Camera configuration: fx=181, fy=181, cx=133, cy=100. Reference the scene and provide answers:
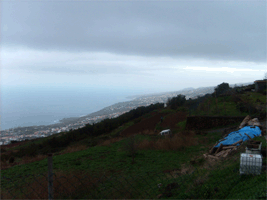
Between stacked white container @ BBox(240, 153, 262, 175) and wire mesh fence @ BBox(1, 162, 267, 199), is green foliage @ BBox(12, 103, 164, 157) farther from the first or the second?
stacked white container @ BBox(240, 153, 262, 175)

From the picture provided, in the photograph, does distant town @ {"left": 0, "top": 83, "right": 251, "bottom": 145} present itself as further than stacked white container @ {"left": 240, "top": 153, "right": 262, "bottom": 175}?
Yes

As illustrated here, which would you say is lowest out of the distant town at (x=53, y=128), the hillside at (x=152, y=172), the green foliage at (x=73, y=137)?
the distant town at (x=53, y=128)

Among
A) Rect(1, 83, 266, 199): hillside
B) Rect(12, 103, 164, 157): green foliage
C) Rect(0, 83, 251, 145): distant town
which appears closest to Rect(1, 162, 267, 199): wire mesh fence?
Rect(1, 83, 266, 199): hillside

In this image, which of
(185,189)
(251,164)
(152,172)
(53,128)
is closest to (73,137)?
(152,172)

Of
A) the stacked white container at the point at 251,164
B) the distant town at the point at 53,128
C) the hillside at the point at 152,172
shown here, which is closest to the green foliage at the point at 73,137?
the hillside at the point at 152,172

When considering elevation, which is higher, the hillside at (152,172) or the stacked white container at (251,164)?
the stacked white container at (251,164)

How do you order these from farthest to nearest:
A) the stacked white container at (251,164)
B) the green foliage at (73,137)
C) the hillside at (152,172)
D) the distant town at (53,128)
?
the distant town at (53,128) → the green foliage at (73,137) → the hillside at (152,172) → the stacked white container at (251,164)

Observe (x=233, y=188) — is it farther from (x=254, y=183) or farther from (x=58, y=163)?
(x=58, y=163)

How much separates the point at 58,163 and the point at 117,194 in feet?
19.3

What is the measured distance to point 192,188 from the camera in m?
4.25

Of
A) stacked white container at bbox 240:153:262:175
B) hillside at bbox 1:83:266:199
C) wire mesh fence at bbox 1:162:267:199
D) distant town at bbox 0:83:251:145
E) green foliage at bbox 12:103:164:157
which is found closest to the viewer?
wire mesh fence at bbox 1:162:267:199

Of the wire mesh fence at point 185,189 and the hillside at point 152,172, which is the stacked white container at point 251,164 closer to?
the wire mesh fence at point 185,189

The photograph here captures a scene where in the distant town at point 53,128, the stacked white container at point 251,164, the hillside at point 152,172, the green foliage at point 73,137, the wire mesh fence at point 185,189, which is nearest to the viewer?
the wire mesh fence at point 185,189

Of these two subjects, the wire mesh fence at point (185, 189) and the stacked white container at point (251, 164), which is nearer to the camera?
the wire mesh fence at point (185, 189)
